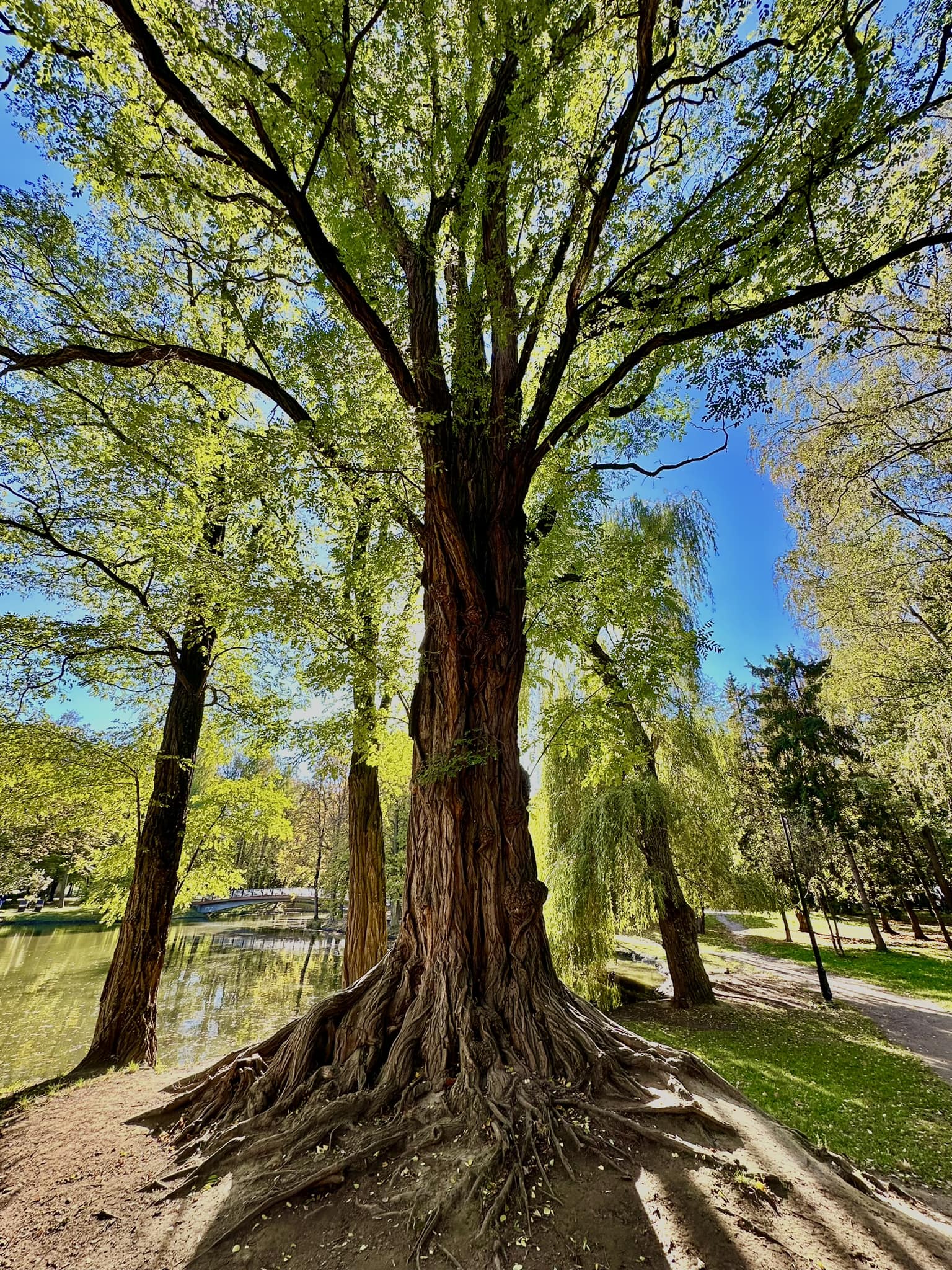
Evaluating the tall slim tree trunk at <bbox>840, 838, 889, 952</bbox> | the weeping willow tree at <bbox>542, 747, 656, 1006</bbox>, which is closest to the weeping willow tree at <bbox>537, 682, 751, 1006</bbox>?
the weeping willow tree at <bbox>542, 747, 656, 1006</bbox>

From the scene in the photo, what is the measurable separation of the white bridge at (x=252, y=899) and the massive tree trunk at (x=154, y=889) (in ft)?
107

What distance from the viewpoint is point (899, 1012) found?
1112 centimetres

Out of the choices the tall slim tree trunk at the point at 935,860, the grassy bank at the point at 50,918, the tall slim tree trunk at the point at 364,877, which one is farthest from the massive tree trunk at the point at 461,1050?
the grassy bank at the point at 50,918

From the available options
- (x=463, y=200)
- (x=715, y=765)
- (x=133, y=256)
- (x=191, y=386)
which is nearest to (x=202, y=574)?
(x=191, y=386)

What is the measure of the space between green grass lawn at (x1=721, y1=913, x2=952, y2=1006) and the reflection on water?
14632 millimetres

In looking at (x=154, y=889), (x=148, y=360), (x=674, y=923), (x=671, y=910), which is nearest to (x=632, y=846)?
(x=671, y=910)

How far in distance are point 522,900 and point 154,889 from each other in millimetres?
4769

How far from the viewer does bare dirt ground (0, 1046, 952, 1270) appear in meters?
2.28

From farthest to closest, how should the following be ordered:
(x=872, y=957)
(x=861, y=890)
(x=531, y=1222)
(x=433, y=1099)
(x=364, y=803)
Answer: (x=872, y=957) → (x=861, y=890) → (x=364, y=803) → (x=433, y=1099) → (x=531, y=1222)

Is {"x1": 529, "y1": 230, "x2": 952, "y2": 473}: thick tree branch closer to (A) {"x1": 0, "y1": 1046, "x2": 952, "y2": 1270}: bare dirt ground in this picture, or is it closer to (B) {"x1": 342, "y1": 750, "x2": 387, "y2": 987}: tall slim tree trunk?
(A) {"x1": 0, "y1": 1046, "x2": 952, "y2": 1270}: bare dirt ground

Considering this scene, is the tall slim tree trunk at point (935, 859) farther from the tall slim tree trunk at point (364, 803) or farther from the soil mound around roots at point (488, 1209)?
the soil mound around roots at point (488, 1209)

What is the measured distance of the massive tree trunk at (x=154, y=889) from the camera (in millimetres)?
5684

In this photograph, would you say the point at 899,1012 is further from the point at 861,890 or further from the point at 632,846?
the point at 632,846

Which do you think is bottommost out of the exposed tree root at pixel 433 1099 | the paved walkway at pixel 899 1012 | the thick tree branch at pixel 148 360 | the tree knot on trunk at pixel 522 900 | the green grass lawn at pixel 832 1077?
the paved walkway at pixel 899 1012
